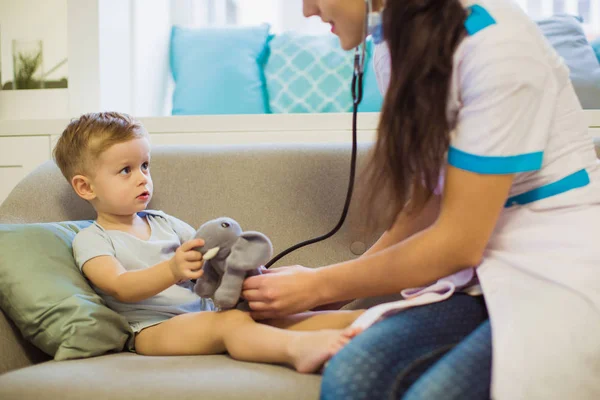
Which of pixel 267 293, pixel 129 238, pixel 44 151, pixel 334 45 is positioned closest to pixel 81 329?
pixel 129 238

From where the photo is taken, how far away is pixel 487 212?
3.05 ft

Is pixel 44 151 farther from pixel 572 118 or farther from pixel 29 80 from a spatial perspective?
pixel 572 118

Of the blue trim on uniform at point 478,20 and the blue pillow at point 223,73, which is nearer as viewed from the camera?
the blue trim on uniform at point 478,20

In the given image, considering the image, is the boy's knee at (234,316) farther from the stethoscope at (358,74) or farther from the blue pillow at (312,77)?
the blue pillow at (312,77)

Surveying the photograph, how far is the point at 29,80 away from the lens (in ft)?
7.79

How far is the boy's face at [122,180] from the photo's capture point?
1.37 m

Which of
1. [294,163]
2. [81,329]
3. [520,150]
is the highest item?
[520,150]

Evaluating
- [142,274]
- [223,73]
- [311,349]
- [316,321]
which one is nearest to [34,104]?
[223,73]

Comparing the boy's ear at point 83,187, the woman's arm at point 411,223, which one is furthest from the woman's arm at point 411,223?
the boy's ear at point 83,187

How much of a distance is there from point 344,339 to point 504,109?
1.29 feet

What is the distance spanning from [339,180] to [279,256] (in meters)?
0.23

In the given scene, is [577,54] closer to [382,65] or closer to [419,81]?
[382,65]

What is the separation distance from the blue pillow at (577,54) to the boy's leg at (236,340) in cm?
134

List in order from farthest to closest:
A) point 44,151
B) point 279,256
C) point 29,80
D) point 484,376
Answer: point 29,80
point 44,151
point 279,256
point 484,376
